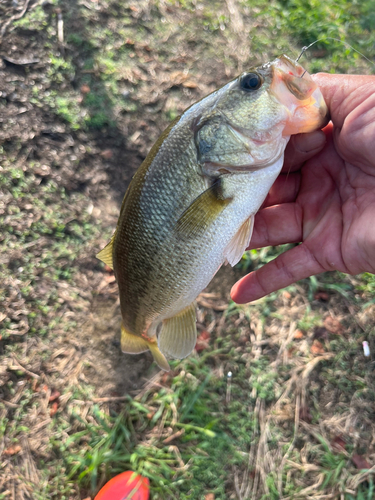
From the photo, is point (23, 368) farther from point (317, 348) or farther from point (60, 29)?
point (60, 29)

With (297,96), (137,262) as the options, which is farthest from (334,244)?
(137,262)

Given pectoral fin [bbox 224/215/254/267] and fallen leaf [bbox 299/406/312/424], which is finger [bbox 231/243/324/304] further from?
fallen leaf [bbox 299/406/312/424]

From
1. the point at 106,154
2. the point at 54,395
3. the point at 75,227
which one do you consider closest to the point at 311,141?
the point at 106,154

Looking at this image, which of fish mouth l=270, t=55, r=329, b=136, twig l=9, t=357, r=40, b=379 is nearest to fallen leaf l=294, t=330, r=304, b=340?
fish mouth l=270, t=55, r=329, b=136

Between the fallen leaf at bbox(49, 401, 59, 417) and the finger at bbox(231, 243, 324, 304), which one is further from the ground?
the finger at bbox(231, 243, 324, 304)

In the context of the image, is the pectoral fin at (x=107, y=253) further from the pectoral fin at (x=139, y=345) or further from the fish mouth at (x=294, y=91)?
the fish mouth at (x=294, y=91)

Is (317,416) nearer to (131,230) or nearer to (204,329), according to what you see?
(204,329)

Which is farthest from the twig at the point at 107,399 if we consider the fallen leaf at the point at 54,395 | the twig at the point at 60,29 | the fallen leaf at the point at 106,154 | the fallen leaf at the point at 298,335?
the twig at the point at 60,29
